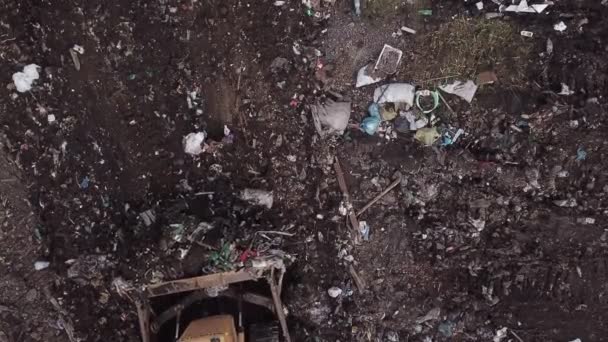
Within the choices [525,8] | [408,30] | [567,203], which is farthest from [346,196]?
[525,8]

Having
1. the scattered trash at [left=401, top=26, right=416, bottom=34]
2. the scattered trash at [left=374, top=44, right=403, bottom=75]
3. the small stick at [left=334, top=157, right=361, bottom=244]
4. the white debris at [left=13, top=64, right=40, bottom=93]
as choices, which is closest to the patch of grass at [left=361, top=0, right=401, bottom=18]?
the scattered trash at [left=401, top=26, right=416, bottom=34]

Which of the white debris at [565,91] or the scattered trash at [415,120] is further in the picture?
the scattered trash at [415,120]

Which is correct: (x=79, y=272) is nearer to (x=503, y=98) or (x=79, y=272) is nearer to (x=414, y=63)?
(x=414, y=63)

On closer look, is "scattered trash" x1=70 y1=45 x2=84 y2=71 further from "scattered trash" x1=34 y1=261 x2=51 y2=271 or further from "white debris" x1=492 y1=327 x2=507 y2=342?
"white debris" x1=492 y1=327 x2=507 y2=342

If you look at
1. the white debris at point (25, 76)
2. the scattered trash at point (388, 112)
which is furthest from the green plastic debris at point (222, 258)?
the white debris at point (25, 76)

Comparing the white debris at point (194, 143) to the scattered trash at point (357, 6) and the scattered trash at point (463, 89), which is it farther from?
the scattered trash at point (463, 89)

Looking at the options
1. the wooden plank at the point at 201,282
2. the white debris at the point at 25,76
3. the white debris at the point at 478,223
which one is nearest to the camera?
the wooden plank at the point at 201,282

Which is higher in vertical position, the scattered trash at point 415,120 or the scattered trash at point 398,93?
the scattered trash at point 398,93
